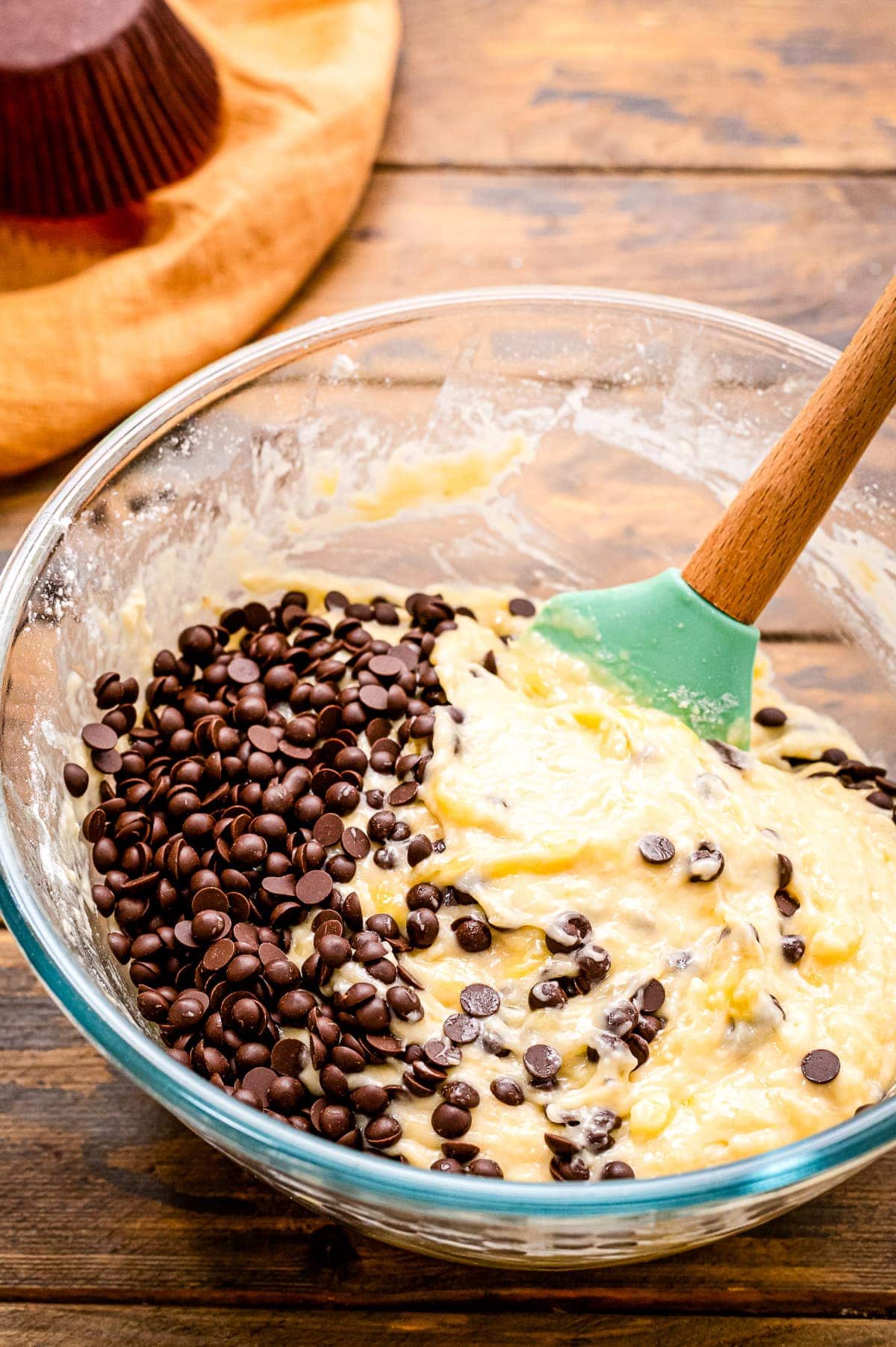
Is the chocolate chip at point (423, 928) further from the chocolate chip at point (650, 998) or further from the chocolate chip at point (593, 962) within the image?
the chocolate chip at point (650, 998)

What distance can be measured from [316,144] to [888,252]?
5.14 ft

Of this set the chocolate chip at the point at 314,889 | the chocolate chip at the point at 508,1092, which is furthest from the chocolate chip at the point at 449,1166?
the chocolate chip at the point at 314,889

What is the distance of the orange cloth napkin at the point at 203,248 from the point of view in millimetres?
2912

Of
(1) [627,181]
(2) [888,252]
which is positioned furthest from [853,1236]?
(1) [627,181]

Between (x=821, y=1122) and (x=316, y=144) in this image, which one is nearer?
(x=821, y=1122)

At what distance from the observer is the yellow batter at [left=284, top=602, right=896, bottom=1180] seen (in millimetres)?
1904

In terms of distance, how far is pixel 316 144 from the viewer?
10.4ft

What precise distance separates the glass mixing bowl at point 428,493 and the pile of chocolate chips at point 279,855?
83 mm

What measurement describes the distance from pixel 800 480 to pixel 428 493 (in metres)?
0.89

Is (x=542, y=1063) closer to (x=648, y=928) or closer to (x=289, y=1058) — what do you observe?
(x=648, y=928)

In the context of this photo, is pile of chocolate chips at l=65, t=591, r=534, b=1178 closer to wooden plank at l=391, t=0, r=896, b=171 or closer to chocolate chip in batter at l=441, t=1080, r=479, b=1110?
chocolate chip in batter at l=441, t=1080, r=479, b=1110

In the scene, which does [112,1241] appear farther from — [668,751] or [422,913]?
[668,751]

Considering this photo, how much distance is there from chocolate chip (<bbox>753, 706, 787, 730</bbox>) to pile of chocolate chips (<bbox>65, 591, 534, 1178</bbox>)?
2.29ft

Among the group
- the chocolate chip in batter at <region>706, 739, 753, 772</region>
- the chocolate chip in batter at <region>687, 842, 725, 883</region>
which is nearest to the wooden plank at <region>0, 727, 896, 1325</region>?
the chocolate chip in batter at <region>687, 842, 725, 883</region>
